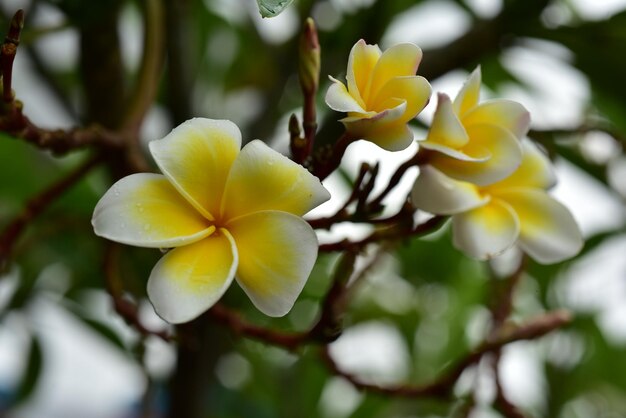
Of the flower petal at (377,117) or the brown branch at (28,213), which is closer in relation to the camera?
the flower petal at (377,117)

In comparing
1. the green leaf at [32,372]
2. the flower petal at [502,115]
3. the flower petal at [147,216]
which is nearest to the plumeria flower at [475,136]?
the flower petal at [502,115]

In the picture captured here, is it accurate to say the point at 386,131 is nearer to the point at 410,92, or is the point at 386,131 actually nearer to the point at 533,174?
the point at 410,92

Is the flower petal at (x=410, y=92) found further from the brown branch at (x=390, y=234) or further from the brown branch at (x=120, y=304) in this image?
the brown branch at (x=120, y=304)

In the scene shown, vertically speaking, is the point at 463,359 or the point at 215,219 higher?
the point at 215,219

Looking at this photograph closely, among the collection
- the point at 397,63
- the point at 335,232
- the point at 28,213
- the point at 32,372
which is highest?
the point at 397,63

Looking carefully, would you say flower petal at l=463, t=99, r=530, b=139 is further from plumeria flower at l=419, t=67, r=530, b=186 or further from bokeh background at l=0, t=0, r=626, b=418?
bokeh background at l=0, t=0, r=626, b=418

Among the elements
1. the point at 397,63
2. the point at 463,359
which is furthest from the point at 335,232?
the point at 397,63
